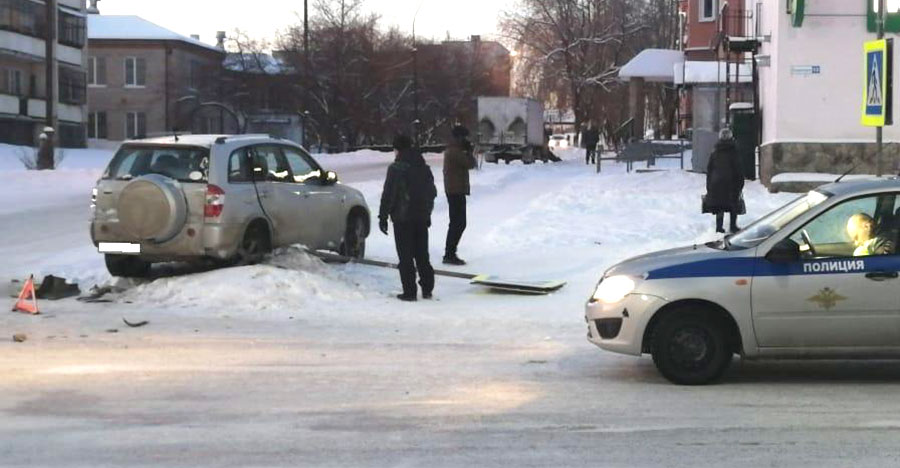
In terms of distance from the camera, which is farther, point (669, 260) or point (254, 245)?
point (254, 245)

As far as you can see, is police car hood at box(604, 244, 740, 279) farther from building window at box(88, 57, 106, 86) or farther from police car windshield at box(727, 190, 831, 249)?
building window at box(88, 57, 106, 86)

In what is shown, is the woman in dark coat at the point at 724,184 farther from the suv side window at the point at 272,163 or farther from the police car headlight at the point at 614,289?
the police car headlight at the point at 614,289

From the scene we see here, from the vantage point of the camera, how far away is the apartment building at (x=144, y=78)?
7350 cm

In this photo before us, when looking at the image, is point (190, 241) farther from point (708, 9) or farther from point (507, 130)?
point (708, 9)

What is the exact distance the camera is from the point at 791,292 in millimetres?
7605

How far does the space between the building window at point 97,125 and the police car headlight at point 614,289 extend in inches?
2844

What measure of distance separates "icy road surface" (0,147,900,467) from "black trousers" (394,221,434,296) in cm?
30

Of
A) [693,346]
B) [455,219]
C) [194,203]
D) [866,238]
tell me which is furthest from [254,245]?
[866,238]

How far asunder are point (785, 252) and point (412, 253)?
16.8 feet

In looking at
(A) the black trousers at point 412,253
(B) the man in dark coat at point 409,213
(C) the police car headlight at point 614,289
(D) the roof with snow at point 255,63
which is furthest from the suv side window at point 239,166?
(D) the roof with snow at point 255,63

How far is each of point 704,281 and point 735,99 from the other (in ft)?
97.1

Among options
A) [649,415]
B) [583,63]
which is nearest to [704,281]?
[649,415]

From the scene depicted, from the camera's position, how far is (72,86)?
61219 millimetres

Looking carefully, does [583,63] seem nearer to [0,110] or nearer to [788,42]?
[0,110]
